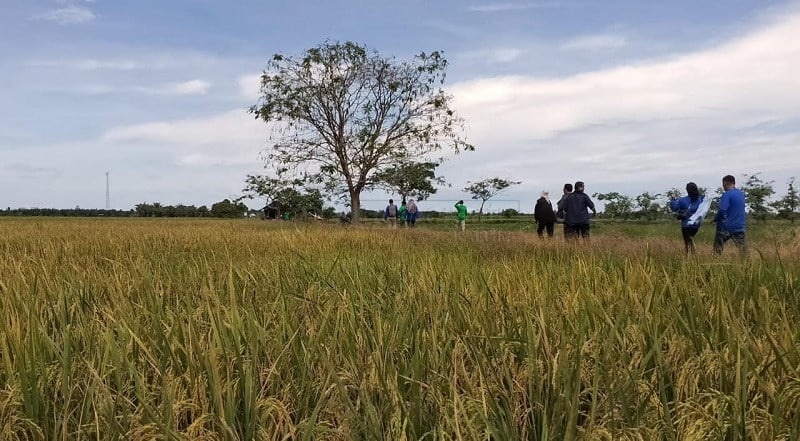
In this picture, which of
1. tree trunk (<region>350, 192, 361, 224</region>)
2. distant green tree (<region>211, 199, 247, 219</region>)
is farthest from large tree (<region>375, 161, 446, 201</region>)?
distant green tree (<region>211, 199, 247, 219</region>)

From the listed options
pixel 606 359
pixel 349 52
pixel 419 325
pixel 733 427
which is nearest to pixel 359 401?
pixel 419 325

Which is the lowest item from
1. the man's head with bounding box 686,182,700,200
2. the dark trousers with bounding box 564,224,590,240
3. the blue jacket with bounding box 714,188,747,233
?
the dark trousers with bounding box 564,224,590,240

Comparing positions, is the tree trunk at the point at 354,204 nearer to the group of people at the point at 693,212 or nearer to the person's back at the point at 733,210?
the group of people at the point at 693,212

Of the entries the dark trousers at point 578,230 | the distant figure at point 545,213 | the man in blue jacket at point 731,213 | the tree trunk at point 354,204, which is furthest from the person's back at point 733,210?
the tree trunk at point 354,204

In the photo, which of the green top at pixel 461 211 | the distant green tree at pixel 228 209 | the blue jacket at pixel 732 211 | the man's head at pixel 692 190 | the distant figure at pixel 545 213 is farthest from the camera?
the distant green tree at pixel 228 209

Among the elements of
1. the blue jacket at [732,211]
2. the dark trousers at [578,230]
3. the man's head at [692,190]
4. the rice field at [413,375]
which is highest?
the man's head at [692,190]

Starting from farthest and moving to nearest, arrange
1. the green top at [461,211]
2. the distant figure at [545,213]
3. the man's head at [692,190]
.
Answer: the green top at [461,211]
the distant figure at [545,213]
the man's head at [692,190]

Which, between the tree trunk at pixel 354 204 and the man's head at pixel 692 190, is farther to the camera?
the tree trunk at pixel 354 204

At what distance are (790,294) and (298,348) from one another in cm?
339

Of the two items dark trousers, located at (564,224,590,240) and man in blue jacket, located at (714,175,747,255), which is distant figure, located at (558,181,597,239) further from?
man in blue jacket, located at (714,175,747,255)

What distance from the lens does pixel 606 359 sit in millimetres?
2035

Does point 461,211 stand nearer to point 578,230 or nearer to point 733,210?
point 578,230

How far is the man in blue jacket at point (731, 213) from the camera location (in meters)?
8.29

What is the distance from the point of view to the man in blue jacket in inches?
326
